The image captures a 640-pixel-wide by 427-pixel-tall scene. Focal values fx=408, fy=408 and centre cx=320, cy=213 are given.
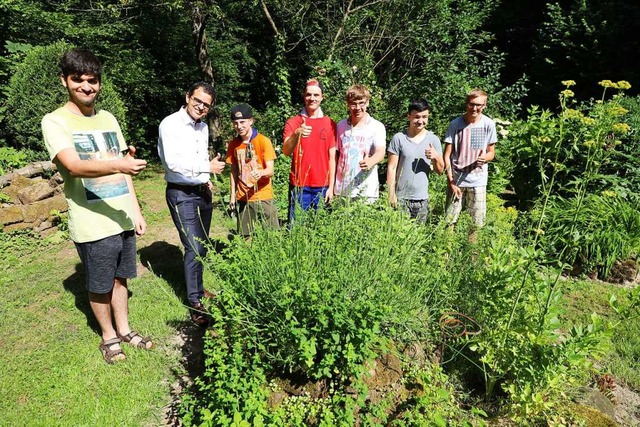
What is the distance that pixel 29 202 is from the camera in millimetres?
5742

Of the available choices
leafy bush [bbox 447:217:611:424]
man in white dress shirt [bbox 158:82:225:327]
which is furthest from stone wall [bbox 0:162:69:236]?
leafy bush [bbox 447:217:611:424]

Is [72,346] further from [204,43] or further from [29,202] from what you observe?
[204,43]

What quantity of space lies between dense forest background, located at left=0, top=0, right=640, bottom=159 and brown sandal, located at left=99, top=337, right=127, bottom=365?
4.71 metres

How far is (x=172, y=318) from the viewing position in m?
3.55

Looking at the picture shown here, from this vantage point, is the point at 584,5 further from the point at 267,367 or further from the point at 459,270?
the point at 267,367

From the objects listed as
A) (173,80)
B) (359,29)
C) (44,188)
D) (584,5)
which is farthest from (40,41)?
(584,5)

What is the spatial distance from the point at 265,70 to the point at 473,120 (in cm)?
1161

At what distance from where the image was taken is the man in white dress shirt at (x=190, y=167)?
3113 millimetres

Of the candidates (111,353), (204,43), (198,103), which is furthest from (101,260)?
(204,43)

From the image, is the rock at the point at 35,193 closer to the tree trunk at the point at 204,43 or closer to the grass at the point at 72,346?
the grass at the point at 72,346

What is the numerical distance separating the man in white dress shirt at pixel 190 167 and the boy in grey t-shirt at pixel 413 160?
1547mm

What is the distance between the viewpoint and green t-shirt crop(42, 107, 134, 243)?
8.32 ft

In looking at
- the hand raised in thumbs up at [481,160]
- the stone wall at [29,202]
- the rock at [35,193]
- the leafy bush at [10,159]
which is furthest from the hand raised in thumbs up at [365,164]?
the leafy bush at [10,159]

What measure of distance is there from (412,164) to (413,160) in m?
0.04
